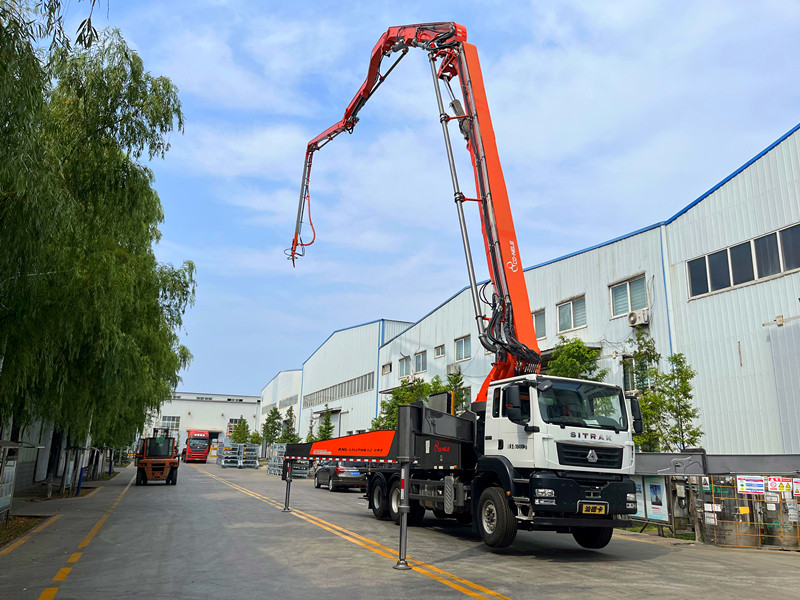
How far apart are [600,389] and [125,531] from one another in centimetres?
1012

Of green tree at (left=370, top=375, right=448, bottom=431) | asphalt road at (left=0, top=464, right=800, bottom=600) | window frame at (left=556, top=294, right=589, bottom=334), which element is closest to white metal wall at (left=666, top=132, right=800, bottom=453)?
window frame at (left=556, top=294, right=589, bottom=334)

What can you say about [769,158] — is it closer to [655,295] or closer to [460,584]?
[655,295]

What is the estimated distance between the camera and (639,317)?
22359 millimetres

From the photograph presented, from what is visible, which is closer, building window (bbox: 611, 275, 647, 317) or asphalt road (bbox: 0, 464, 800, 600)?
asphalt road (bbox: 0, 464, 800, 600)

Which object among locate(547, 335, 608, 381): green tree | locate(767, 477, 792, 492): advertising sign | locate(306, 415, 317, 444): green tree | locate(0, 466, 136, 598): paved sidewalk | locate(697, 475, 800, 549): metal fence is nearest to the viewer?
locate(0, 466, 136, 598): paved sidewalk

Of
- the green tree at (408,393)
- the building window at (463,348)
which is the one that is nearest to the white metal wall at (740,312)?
the building window at (463,348)

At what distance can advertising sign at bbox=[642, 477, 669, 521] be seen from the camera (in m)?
15.5

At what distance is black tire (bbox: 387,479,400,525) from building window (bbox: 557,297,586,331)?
12.7 metres

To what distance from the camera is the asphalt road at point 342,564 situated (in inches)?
311

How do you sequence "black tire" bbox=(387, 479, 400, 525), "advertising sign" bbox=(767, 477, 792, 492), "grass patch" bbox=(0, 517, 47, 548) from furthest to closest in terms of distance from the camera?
"black tire" bbox=(387, 479, 400, 525)
"advertising sign" bbox=(767, 477, 792, 492)
"grass patch" bbox=(0, 517, 47, 548)

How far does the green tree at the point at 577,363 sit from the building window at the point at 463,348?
40.0 ft

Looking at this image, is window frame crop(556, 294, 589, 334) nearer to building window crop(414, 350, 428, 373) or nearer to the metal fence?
the metal fence

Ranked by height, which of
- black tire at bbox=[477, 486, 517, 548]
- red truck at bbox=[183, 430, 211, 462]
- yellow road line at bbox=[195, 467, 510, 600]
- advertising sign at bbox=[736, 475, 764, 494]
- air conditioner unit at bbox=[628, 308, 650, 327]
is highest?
air conditioner unit at bbox=[628, 308, 650, 327]

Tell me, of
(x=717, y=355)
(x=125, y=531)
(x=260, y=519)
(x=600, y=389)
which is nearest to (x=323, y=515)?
(x=260, y=519)
